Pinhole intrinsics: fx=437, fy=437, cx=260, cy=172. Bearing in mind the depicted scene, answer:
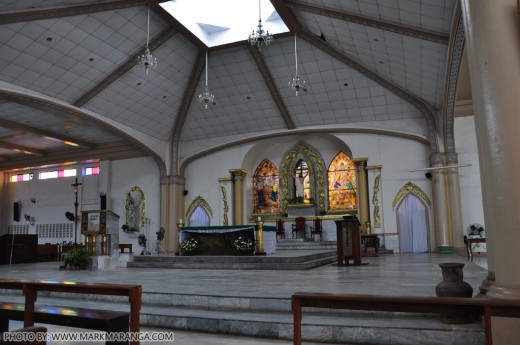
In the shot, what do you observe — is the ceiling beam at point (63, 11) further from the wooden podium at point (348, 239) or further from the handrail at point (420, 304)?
the handrail at point (420, 304)

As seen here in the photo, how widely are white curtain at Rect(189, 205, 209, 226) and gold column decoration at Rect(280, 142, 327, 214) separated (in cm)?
309

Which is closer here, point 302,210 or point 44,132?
point 44,132

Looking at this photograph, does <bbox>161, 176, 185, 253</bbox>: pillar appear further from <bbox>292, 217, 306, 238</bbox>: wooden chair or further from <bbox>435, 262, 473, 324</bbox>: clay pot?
<bbox>435, 262, 473, 324</bbox>: clay pot

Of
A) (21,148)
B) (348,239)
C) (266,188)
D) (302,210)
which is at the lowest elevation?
(348,239)

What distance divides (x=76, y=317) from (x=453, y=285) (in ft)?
10.3

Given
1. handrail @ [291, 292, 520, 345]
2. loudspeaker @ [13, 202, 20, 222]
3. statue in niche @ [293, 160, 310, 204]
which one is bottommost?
handrail @ [291, 292, 520, 345]

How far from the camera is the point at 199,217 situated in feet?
57.8

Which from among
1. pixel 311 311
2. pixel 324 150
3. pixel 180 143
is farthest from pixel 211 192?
pixel 311 311

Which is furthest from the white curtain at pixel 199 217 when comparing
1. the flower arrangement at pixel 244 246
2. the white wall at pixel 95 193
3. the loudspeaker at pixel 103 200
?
the flower arrangement at pixel 244 246

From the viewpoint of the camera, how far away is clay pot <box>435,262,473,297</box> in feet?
12.8

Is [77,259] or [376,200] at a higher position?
[376,200]

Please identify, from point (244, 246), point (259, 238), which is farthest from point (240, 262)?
point (259, 238)

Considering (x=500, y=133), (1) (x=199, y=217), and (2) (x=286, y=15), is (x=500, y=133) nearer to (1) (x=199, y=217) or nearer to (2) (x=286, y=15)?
(2) (x=286, y=15)

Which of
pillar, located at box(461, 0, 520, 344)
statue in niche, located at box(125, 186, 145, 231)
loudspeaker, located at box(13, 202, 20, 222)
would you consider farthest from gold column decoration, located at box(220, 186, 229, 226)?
pillar, located at box(461, 0, 520, 344)
